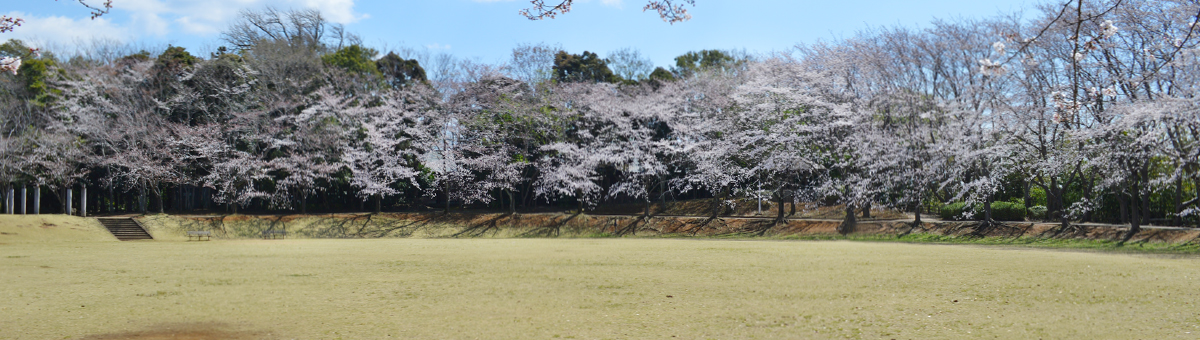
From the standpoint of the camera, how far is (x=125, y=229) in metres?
32.0

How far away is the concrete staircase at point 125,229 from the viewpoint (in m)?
31.2

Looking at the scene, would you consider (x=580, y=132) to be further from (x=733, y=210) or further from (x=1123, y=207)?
(x=1123, y=207)

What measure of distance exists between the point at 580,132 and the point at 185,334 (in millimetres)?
28613

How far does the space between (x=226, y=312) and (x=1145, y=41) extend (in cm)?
2534

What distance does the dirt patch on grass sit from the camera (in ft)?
23.9

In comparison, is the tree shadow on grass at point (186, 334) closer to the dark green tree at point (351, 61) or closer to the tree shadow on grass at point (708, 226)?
the tree shadow on grass at point (708, 226)

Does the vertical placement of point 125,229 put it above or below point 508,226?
above

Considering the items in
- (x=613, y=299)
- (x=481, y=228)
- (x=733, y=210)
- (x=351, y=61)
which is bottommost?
(x=613, y=299)

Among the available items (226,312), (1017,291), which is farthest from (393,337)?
(1017,291)

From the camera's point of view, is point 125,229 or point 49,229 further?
point 125,229

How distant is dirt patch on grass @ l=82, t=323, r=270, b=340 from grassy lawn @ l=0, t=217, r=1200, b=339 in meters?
0.04

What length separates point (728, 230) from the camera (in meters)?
31.9

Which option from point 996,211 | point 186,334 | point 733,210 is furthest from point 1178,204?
point 186,334

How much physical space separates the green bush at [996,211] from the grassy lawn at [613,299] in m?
11.4
